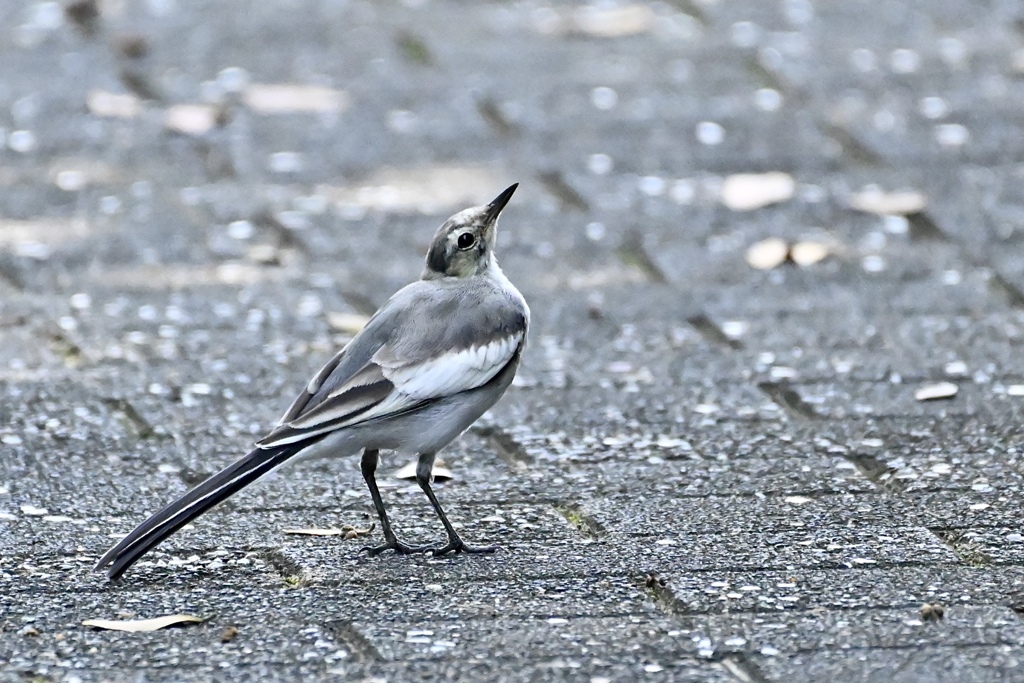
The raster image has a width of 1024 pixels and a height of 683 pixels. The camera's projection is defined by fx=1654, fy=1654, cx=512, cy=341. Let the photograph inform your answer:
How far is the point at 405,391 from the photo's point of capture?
167 inches

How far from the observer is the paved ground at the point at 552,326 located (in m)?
3.76

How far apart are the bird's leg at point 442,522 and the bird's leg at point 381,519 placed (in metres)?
0.07

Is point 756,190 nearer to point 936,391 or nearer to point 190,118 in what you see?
point 936,391

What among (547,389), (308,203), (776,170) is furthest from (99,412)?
(776,170)

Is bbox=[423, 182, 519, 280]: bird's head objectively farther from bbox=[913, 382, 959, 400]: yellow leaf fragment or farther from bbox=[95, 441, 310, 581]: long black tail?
bbox=[913, 382, 959, 400]: yellow leaf fragment

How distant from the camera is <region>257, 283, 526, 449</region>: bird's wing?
4137 millimetres

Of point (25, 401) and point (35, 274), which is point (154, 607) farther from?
point (35, 274)

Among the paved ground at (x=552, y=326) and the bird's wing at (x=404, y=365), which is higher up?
the bird's wing at (x=404, y=365)

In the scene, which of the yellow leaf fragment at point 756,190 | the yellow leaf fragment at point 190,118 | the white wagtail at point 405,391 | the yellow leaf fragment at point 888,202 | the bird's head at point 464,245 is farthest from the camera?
the yellow leaf fragment at point 190,118

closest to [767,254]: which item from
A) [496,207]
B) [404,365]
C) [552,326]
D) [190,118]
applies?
[552,326]

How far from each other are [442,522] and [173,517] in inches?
30.7

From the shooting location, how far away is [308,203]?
23.2 feet

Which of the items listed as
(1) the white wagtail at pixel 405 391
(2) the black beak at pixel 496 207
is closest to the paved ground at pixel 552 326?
(1) the white wagtail at pixel 405 391

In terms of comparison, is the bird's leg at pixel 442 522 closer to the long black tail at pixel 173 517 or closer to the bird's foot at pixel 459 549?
the bird's foot at pixel 459 549
